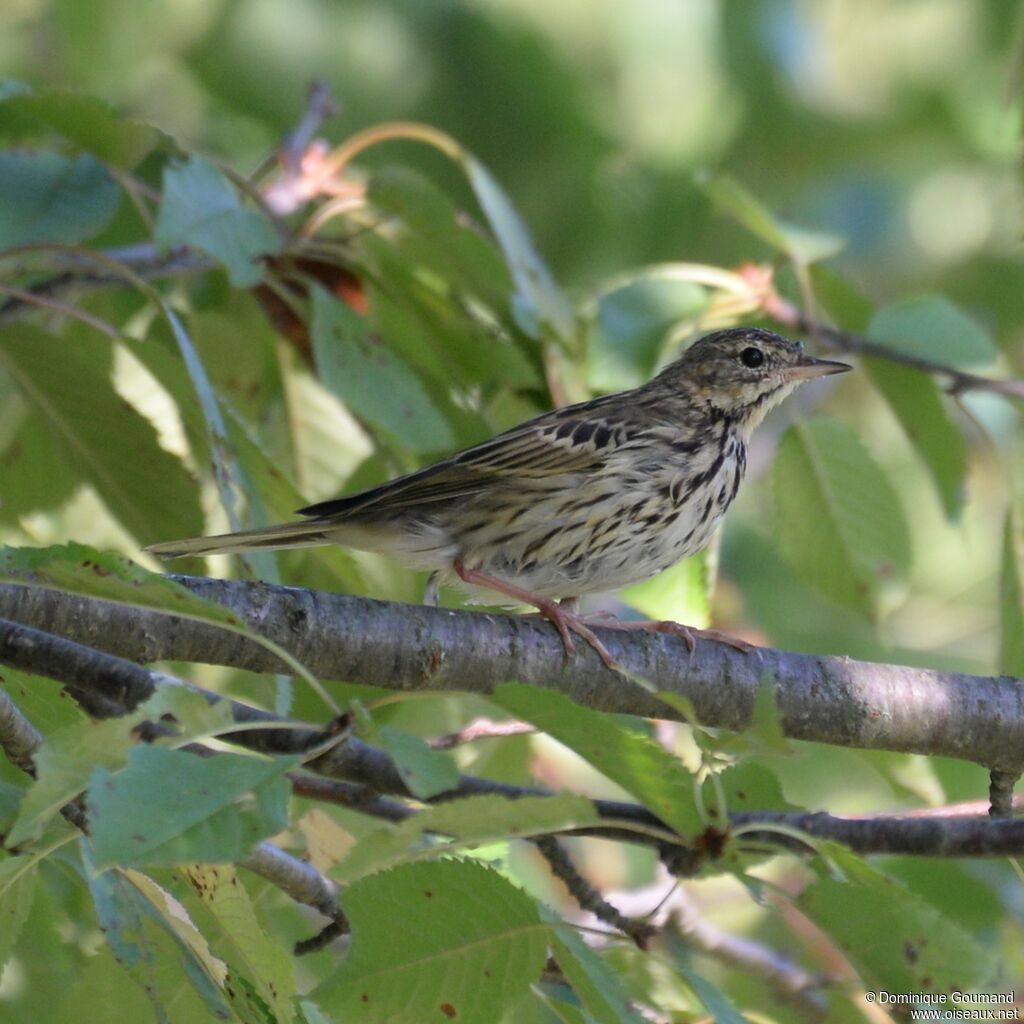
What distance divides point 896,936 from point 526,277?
2595 mm

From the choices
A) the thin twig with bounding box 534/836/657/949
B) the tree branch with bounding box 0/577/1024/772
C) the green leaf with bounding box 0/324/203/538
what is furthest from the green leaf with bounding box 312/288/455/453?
the thin twig with bounding box 534/836/657/949

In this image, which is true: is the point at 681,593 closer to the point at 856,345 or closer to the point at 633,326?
the point at 633,326

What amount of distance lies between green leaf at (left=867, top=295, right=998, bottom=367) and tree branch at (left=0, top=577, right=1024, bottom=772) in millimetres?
1535

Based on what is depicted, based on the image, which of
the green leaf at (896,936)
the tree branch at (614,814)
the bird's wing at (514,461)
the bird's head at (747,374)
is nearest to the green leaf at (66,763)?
the tree branch at (614,814)

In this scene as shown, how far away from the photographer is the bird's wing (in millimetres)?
5137

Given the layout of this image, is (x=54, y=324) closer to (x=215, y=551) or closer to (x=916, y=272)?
(x=215, y=551)

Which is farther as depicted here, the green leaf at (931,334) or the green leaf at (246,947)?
the green leaf at (931,334)

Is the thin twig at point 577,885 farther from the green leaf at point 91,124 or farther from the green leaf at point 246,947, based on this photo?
the green leaf at point 91,124

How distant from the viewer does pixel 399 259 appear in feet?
17.0

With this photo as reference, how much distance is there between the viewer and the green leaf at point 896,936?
110 inches

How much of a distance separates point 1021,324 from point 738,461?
4.87 metres

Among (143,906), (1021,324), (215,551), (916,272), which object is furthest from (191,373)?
(916,272)

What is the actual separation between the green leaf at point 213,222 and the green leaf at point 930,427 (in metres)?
2.21

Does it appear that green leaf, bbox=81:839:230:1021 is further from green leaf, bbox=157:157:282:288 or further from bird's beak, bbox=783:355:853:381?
bird's beak, bbox=783:355:853:381
